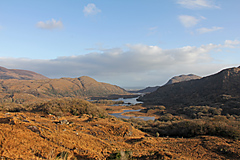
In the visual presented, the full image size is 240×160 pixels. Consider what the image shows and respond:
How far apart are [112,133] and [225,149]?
35.8ft

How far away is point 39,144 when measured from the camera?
26.0 feet

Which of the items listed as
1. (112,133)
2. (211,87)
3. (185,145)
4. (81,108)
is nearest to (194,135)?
(185,145)

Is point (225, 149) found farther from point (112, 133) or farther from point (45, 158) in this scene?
point (45, 158)

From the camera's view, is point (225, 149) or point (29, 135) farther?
point (225, 149)

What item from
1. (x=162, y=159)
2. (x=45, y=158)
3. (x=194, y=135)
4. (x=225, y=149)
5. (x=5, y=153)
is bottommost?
(x=194, y=135)

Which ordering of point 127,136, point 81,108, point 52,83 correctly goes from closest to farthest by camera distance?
point 127,136 < point 81,108 < point 52,83

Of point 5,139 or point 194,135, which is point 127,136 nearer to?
point 194,135

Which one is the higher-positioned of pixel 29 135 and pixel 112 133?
pixel 29 135

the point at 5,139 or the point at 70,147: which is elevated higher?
the point at 5,139

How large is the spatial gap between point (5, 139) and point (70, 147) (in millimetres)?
3523

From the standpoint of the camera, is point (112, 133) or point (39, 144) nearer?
point (39, 144)

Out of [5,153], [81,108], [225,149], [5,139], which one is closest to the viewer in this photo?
[5,153]

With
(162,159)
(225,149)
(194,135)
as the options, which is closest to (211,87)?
(194,135)

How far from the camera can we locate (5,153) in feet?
20.0
